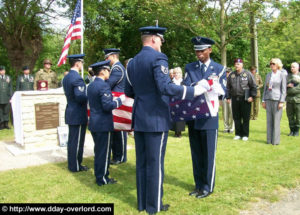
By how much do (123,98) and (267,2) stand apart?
818 cm

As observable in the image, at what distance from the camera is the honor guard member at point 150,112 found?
12.3 ft

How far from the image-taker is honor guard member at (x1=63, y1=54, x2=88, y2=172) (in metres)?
5.73

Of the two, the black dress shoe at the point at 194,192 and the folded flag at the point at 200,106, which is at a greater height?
the folded flag at the point at 200,106

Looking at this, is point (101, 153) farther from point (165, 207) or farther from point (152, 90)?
point (152, 90)

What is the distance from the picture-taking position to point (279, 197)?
4.57 m

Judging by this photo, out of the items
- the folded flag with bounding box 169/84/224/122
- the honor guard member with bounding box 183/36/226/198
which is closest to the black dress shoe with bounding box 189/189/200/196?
the honor guard member with bounding box 183/36/226/198

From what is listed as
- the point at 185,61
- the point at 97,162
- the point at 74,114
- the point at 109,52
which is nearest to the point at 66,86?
the point at 74,114

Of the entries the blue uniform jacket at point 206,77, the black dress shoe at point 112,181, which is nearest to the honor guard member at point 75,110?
the black dress shoe at point 112,181

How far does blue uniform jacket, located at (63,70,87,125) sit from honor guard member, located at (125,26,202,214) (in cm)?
194

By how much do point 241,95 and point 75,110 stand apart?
15.7 feet

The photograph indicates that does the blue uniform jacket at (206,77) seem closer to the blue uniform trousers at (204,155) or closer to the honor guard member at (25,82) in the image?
the blue uniform trousers at (204,155)

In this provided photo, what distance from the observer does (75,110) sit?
591cm

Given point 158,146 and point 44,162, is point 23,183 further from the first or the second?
point 158,146

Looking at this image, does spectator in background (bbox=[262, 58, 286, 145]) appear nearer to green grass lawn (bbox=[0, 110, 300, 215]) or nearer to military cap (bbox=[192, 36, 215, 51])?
green grass lawn (bbox=[0, 110, 300, 215])
